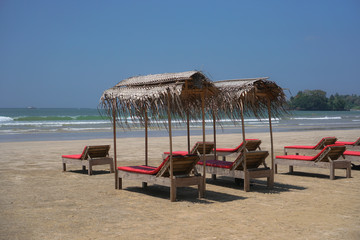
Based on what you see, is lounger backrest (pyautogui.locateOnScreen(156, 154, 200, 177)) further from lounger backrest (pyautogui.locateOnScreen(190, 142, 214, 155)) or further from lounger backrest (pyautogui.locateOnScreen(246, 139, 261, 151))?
lounger backrest (pyautogui.locateOnScreen(246, 139, 261, 151))

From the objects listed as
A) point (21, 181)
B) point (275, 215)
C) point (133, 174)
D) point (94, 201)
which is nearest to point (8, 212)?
point (94, 201)

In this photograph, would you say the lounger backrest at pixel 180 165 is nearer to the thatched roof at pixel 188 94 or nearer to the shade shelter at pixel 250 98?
the thatched roof at pixel 188 94

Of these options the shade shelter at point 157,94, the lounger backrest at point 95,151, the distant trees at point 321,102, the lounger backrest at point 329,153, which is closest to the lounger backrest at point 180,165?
the shade shelter at point 157,94

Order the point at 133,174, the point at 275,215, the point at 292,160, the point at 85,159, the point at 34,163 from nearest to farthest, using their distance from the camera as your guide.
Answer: the point at 275,215, the point at 133,174, the point at 292,160, the point at 85,159, the point at 34,163

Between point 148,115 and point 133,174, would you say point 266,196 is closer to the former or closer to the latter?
point 133,174

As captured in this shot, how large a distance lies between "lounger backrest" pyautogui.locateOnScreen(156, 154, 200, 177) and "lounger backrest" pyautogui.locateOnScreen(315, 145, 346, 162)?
3605 mm

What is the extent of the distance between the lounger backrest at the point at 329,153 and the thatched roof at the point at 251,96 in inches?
53.1

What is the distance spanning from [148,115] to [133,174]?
168 cm

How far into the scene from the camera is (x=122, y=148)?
17422mm

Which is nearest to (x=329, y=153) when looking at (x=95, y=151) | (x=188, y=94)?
(x=188, y=94)

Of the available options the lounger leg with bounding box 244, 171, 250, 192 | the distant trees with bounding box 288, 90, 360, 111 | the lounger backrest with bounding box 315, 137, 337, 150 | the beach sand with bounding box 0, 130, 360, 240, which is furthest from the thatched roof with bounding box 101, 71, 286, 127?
the distant trees with bounding box 288, 90, 360, 111

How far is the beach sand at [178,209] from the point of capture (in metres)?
5.36

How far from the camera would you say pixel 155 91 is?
7.48 m

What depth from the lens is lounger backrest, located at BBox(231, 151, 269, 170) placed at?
8.30 m
